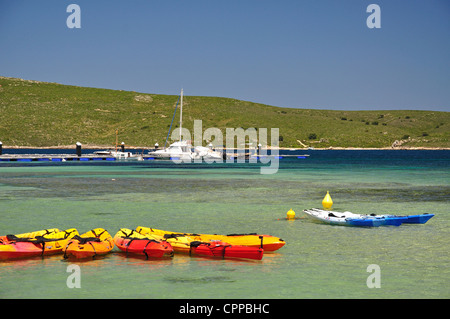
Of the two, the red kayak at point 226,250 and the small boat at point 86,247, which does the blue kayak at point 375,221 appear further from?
the small boat at point 86,247

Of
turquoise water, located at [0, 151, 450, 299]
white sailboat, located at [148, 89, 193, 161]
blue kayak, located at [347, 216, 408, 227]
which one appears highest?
white sailboat, located at [148, 89, 193, 161]

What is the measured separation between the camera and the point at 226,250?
16.5 meters

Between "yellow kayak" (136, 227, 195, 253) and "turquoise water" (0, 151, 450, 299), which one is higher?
"yellow kayak" (136, 227, 195, 253)

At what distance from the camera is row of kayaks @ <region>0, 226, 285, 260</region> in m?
16.4

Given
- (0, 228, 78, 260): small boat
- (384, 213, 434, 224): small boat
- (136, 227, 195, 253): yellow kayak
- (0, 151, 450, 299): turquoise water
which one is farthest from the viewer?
(384, 213, 434, 224): small boat

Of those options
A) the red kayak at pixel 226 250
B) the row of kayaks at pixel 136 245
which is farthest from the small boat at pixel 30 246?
the red kayak at pixel 226 250

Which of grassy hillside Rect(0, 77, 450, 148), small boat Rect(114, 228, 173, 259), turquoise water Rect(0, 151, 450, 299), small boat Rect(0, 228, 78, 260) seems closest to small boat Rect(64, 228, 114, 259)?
turquoise water Rect(0, 151, 450, 299)

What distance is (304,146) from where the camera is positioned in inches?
7244

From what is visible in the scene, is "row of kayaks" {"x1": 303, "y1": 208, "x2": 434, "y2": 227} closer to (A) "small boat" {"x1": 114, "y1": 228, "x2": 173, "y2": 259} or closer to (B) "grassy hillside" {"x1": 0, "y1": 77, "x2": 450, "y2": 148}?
(A) "small boat" {"x1": 114, "y1": 228, "x2": 173, "y2": 259}

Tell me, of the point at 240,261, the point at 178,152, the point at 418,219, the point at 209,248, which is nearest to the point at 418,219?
the point at 418,219

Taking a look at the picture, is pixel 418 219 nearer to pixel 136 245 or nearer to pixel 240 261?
pixel 240 261

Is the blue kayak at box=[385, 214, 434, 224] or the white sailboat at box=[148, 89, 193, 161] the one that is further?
the white sailboat at box=[148, 89, 193, 161]

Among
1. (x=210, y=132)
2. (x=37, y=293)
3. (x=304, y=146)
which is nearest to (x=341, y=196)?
(x=37, y=293)
